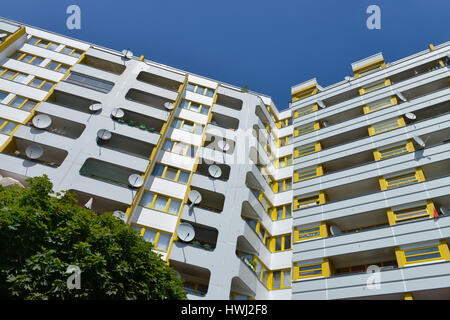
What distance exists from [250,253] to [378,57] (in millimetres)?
26516

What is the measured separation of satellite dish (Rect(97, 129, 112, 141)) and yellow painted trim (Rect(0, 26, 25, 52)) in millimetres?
14905

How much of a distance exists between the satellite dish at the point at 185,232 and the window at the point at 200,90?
58.0ft

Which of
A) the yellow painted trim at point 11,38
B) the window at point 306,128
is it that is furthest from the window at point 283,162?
the yellow painted trim at point 11,38

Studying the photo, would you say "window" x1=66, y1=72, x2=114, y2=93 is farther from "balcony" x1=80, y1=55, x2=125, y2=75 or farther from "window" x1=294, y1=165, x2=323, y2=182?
"window" x1=294, y1=165, x2=323, y2=182

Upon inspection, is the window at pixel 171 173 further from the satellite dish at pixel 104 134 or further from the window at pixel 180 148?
the satellite dish at pixel 104 134

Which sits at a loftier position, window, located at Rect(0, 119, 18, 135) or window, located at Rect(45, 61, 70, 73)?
window, located at Rect(45, 61, 70, 73)

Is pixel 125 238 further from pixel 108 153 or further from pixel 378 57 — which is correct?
pixel 378 57

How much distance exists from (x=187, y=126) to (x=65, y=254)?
2133 cm

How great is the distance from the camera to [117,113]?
99.3 feet

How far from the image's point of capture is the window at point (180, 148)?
3097 centimetres

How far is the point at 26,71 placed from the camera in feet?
111

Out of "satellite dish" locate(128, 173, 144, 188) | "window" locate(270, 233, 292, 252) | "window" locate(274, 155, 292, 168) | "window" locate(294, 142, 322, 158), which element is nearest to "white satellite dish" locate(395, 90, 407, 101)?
"window" locate(294, 142, 322, 158)

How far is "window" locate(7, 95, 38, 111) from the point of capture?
30281mm
